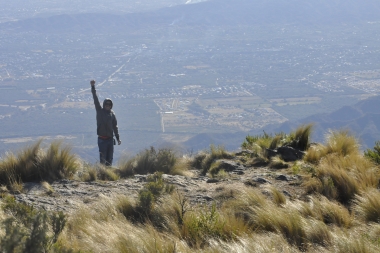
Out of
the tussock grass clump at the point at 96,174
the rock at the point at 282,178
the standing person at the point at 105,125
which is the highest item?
the standing person at the point at 105,125

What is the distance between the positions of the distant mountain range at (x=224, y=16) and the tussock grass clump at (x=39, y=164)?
87.8 m

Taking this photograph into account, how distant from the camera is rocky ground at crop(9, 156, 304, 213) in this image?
7.38 meters

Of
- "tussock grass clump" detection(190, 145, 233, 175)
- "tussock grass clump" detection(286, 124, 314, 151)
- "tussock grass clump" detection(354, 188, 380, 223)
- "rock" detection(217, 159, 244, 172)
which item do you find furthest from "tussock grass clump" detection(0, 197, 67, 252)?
"tussock grass clump" detection(286, 124, 314, 151)

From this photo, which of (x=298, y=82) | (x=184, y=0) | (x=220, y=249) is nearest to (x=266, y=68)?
(x=298, y=82)

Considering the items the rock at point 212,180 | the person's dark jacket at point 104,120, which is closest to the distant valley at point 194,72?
the person's dark jacket at point 104,120

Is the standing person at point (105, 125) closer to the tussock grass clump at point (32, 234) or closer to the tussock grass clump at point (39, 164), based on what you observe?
the tussock grass clump at point (39, 164)

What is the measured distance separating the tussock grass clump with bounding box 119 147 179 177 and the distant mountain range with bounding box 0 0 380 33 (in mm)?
87146

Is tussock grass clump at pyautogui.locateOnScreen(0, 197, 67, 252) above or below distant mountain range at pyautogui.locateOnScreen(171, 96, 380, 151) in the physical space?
above

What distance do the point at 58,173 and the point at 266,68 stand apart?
6268 cm

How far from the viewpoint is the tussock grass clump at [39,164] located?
8.88 m

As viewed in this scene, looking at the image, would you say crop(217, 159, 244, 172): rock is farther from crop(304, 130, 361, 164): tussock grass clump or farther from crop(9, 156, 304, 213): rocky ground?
crop(304, 130, 361, 164): tussock grass clump

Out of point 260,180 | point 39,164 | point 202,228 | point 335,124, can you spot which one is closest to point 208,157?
point 260,180

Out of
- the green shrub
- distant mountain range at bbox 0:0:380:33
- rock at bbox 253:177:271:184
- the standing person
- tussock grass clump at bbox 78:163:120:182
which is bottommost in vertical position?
rock at bbox 253:177:271:184

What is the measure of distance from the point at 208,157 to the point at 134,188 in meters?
3.38
